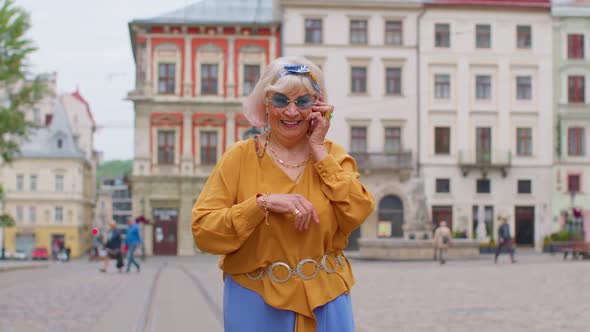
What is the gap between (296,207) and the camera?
9.85ft

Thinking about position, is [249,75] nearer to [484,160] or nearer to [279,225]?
[484,160]

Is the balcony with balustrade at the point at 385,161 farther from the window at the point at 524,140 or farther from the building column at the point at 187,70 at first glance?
the building column at the point at 187,70

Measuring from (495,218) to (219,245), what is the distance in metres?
45.7

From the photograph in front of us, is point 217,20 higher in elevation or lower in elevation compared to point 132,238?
higher

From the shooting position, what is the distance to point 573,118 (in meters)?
48.1

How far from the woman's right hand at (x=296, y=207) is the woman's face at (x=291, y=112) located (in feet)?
1.02

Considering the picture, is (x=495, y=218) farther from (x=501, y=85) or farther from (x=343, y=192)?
(x=343, y=192)

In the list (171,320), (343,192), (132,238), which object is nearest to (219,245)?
(343,192)

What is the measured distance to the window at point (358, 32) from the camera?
48.1 m

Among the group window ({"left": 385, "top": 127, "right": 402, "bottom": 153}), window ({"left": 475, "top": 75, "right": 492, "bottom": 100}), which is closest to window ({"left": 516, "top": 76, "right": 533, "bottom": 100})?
window ({"left": 475, "top": 75, "right": 492, "bottom": 100})

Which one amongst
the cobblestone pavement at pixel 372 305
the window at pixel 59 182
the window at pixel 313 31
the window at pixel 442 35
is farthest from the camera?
the window at pixel 59 182

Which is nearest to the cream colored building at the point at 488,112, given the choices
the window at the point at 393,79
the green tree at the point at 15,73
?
the window at the point at 393,79

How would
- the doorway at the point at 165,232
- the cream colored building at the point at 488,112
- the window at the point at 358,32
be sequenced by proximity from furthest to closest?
the window at the point at 358,32 → the cream colored building at the point at 488,112 → the doorway at the point at 165,232

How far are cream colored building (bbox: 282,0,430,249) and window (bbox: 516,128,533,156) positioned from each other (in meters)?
5.88
